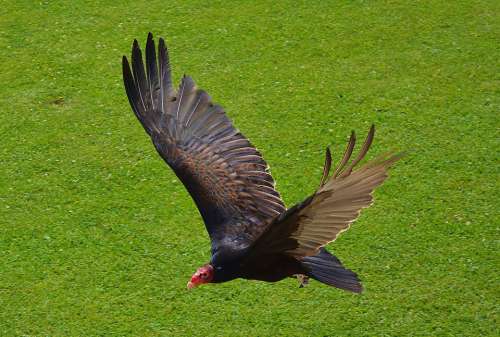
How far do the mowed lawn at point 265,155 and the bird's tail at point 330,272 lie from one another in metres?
1.49

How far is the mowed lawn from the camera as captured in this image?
25.8ft

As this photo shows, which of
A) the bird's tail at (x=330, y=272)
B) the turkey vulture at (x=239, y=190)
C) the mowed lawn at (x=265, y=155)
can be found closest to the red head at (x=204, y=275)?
the turkey vulture at (x=239, y=190)

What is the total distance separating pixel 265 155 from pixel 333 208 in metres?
3.84

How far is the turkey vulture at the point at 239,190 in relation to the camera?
5539mm

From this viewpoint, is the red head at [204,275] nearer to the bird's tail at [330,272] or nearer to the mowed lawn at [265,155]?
the bird's tail at [330,272]

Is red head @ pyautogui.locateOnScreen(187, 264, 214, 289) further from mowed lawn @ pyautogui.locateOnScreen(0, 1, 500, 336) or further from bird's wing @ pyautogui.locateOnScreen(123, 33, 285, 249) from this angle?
mowed lawn @ pyautogui.locateOnScreen(0, 1, 500, 336)

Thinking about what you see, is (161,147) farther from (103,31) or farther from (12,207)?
(103,31)

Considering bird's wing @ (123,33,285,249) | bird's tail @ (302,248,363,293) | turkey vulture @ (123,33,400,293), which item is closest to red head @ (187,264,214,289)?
turkey vulture @ (123,33,400,293)

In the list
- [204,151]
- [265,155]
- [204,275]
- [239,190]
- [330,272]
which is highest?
[204,151]

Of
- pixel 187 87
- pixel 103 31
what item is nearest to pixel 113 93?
pixel 103 31

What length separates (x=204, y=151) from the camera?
7297 millimetres

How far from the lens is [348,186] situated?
5.52 m

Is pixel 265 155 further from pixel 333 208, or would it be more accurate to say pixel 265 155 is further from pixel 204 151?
pixel 333 208

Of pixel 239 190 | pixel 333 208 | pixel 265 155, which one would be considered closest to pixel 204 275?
pixel 239 190
